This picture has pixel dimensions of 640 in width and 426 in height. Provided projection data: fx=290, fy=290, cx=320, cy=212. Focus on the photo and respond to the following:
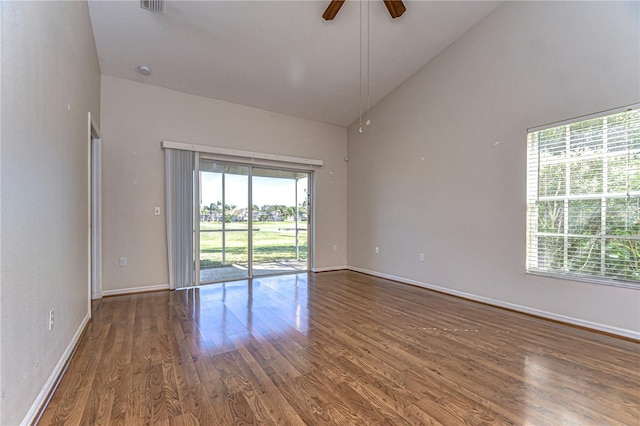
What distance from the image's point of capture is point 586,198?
117 inches

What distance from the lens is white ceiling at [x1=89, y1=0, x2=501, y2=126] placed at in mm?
3291

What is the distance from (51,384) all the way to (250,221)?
3.46 m

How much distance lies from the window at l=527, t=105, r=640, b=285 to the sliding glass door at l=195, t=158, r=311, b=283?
148 inches

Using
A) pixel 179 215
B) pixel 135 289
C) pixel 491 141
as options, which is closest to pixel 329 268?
pixel 179 215

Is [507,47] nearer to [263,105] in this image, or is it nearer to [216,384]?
[263,105]

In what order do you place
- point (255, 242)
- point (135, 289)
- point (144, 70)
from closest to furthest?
point (144, 70) < point (135, 289) < point (255, 242)

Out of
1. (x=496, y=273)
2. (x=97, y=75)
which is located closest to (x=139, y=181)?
(x=97, y=75)

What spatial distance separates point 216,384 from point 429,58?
4.91m

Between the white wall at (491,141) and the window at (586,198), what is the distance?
0.12 meters

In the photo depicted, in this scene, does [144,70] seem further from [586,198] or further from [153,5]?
[586,198]

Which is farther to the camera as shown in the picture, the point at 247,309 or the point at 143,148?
the point at 143,148

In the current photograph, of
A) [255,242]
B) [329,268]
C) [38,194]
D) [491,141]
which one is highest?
[491,141]

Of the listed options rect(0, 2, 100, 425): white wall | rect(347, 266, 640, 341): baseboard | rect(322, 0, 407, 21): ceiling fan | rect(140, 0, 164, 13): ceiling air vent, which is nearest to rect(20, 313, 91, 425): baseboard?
rect(0, 2, 100, 425): white wall

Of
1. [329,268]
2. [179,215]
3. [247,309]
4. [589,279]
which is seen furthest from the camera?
[329,268]
